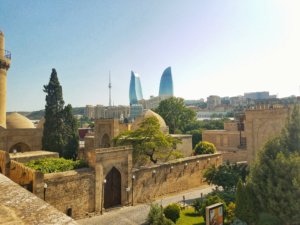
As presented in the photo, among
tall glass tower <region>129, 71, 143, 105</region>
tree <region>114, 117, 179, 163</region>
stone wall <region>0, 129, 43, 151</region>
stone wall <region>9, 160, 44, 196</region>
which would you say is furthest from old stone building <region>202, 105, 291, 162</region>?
tall glass tower <region>129, 71, 143, 105</region>

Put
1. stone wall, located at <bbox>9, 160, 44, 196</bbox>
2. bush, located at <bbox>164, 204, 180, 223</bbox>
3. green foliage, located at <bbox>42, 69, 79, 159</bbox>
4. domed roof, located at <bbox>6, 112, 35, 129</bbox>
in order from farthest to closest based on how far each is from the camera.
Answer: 1. domed roof, located at <bbox>6, 112, 35, 129</bbox>
2. green foliage, located at <bbox>42, 69, 79, 159</bbox>
3. bush, located at <bbox>164, 204, 180, 223</bbox>
4. stone wall, located at <bbox>9, 160, 44, 196</bbox>

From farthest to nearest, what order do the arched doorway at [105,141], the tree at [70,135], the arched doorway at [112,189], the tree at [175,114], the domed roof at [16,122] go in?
the tree at [175,114] < the domed roof at [16,122] < the arched doorway at [105,141] < the tree at [70,135] < the arched doorway at [112,189]

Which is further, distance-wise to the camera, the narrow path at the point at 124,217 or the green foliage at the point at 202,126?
the green foliage at the point at 202,126

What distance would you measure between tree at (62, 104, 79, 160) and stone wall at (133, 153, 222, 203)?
1228cm

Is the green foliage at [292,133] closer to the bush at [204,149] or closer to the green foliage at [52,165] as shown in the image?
the green foliage at [52,165]

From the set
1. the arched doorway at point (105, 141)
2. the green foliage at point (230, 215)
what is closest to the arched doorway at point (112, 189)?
the green foliage at point (230, 215)

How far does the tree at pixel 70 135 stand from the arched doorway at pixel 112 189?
39.5ft

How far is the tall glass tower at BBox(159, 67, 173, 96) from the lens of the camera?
144 meters

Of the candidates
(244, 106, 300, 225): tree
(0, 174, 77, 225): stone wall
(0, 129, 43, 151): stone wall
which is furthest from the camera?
(0, 129, 43, 151): stone wall

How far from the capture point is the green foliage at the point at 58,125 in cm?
2912

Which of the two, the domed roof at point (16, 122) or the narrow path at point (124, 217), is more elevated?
the domed roof at point (16, 122)

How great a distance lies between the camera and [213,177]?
68.4 ft

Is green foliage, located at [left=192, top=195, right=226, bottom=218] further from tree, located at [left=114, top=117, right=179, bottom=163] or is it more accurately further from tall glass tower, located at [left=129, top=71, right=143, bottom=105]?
tall glass tower, located at [left=129, top=71, right=143, bottom=105]

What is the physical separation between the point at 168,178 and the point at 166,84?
123316mm
